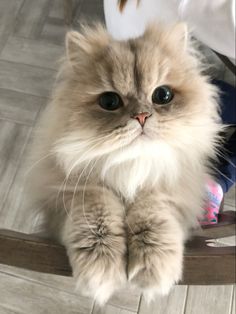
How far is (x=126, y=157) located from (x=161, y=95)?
153mm

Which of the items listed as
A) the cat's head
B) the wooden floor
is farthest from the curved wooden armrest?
the wooden floor

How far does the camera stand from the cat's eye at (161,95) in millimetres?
779

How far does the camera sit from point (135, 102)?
2.46ft

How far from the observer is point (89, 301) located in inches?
56.2

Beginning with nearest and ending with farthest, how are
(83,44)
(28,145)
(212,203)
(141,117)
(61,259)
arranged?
1. (61,259)
2. (141,117)
3. (83,44)
4. (212,203)
5. (28,145)

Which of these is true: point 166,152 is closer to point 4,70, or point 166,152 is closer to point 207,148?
point 207,148

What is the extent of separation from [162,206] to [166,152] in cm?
11

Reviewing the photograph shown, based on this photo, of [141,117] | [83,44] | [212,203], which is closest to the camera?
[141,117]

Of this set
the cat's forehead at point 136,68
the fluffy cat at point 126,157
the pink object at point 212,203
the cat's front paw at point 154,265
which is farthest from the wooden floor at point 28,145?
the cat's forehead at point 136,68

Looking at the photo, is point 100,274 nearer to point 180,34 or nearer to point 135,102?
point 135,102

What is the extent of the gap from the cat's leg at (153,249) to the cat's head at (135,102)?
0.39 ft

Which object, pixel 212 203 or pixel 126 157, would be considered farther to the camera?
pixel 212 203

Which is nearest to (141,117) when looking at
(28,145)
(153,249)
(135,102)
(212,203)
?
(135,102)

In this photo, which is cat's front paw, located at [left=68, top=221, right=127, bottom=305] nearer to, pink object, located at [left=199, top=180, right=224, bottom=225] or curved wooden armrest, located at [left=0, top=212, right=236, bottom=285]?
curved wooden armrest, located at [left=0, top=212, right=236, bottom=285]
